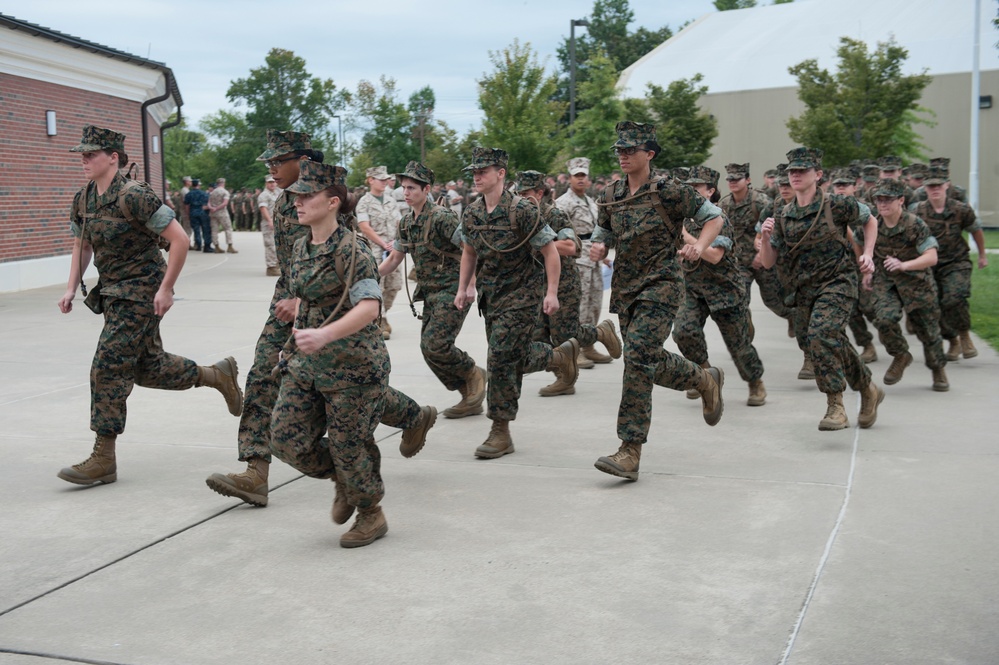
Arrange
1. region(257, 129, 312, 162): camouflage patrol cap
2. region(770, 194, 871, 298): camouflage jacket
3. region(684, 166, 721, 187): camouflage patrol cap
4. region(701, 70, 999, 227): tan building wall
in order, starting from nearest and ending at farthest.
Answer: region(257, 129, 312, 162): camouflage patrol cap
region(770, 194, 871, 298): camouflage jacket
region(684, 166, 721, 187): camouflage patrol cap
region(701, 70, 999, 227): tan building wall

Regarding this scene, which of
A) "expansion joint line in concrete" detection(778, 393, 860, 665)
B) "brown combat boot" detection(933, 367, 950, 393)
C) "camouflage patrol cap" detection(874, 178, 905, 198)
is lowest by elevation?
"expansion joint line in concrete" detection(778, 393, 860, 665)

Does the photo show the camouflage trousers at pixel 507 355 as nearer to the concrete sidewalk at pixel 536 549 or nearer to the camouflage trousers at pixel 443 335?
the concrete sidewalk at pixel 536 549

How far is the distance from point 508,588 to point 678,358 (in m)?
2.72

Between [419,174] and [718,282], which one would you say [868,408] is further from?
[419,174]

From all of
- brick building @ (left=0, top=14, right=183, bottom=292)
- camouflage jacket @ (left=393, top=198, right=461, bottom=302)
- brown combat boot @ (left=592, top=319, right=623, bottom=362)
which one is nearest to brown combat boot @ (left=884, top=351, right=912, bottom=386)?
brown combat boot @ (left=592, top=319, right=623, bottom=362)

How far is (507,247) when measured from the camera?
24.2 feet

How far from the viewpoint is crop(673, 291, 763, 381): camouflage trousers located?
29.3 ft

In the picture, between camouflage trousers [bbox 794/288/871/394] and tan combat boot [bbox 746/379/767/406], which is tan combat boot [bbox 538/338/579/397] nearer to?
tan combat boot [bbox 746/379/767/406]

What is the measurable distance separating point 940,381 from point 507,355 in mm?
4469

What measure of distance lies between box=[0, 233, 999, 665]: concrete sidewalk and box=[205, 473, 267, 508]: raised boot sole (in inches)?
2.4

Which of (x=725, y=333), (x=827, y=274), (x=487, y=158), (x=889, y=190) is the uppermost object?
(x=487, y=158)

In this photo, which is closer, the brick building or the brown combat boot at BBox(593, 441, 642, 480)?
the brown combat boot at BBox(593, 441, 642, 480)

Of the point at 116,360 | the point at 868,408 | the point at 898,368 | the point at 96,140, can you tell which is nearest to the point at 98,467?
the point at 116,360

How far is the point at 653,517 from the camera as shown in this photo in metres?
5.83
